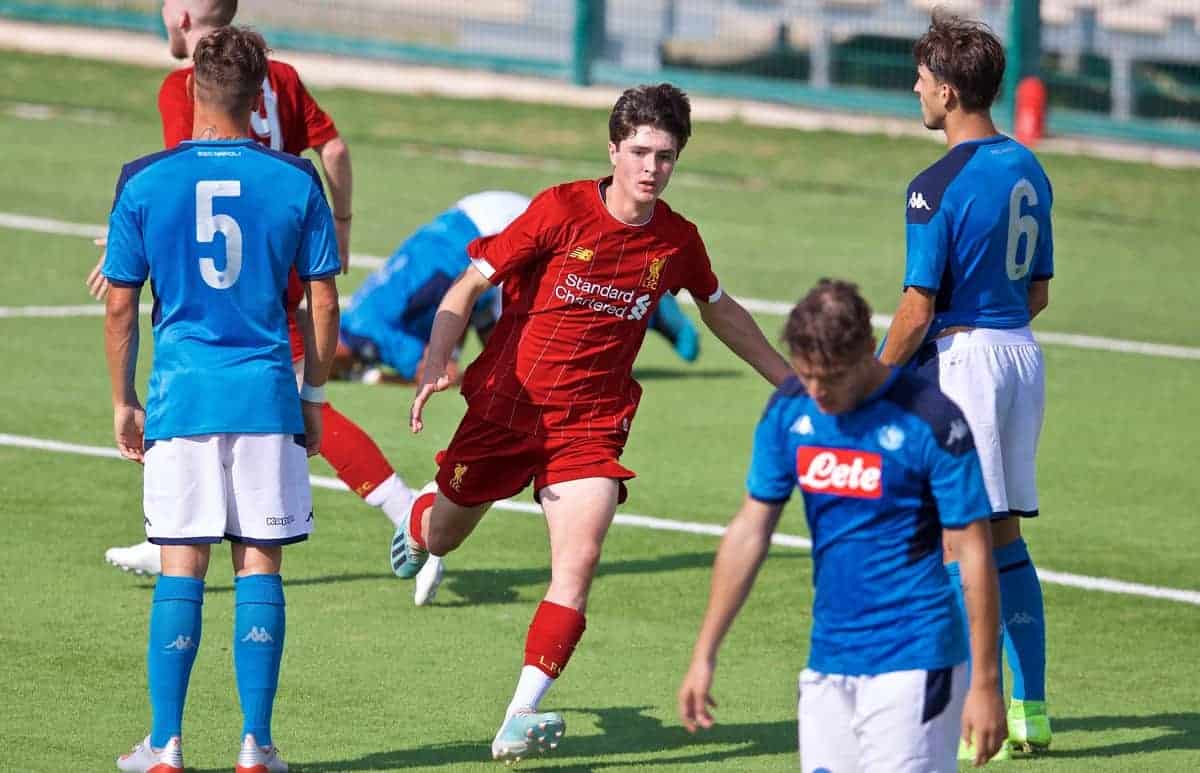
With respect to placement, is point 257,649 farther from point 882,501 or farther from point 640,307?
point 882,501

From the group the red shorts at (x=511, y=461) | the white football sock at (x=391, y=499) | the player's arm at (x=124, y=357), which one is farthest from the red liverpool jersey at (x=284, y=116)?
the player's arm at (x=124, y=357)

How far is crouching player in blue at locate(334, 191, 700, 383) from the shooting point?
13.1 m

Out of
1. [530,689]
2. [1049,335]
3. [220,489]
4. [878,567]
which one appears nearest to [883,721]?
[878,567]

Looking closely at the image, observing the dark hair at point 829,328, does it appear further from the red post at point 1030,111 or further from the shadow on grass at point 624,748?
the red post at point 1030,111

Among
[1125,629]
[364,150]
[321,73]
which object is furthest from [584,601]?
[321,73]

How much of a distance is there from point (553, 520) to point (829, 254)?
423 inches

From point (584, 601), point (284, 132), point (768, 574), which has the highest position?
point (284, 132)

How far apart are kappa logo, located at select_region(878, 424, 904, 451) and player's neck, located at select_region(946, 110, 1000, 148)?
2002 mm

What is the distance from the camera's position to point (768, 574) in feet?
31.8

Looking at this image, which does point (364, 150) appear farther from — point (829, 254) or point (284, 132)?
point (284, 132)

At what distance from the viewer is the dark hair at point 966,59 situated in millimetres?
7027

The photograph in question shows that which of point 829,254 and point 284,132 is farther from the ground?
point 284,132

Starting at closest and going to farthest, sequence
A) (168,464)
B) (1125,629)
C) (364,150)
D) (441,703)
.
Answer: (168,464), (441,703), (1125,629), (364,150)

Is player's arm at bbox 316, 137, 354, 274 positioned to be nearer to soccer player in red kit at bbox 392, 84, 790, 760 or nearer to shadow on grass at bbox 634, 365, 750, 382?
soccer player in red kit at bbox 392, 84, 790, 760
